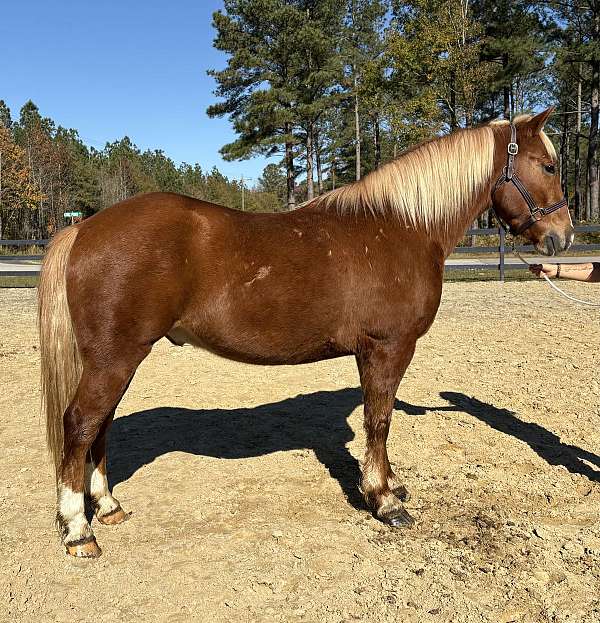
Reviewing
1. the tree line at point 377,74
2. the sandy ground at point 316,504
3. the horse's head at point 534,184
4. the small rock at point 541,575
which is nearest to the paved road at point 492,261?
the tree line at point 377,74

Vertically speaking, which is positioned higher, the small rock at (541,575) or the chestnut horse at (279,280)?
the chestnut horse at (279,280)

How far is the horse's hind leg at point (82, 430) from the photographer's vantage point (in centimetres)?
280

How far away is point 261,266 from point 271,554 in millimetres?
1583

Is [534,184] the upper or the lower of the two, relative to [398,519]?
upper

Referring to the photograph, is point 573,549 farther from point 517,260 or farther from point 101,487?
point 517,260

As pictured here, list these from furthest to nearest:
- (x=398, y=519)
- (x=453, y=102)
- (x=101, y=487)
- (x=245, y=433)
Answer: (x=453, y=102)
(x=245, y=433)
(x=101, y=487)
(x=398, y=519)

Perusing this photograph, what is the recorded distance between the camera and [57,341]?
2928 mm

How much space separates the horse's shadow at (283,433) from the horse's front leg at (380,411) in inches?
8.7

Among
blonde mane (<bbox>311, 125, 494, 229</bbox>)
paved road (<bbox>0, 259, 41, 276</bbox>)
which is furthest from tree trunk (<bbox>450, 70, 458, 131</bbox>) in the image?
blonde mane (<bbox>311, 125, 494, 229</bbox>)

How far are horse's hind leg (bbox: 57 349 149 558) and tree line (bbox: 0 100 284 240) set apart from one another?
124ft

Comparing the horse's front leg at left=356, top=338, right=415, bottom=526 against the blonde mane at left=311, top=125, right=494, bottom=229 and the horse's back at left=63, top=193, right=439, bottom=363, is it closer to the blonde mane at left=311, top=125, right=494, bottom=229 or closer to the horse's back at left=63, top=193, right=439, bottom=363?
the horse's back at left=63, top=193, right=439, bottom=363

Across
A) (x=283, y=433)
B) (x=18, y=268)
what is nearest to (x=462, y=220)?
(x=283, y=433)

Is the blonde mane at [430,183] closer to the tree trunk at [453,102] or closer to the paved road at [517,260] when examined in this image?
the paved road at [517,260]

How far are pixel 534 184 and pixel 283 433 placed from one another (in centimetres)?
285
